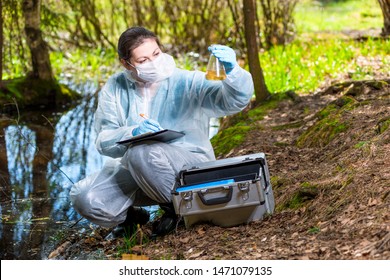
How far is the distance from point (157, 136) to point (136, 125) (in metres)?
0.22

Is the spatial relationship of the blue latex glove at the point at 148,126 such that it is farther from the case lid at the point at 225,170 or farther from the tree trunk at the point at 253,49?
the tree trunk at the point at 253,49

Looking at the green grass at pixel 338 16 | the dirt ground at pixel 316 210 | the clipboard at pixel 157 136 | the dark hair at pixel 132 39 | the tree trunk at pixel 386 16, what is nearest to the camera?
the dirt ground at pixel 316 210

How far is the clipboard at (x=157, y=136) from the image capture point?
4.26 m

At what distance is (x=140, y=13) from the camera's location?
543 inches

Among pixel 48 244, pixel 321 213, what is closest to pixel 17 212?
pixel 48 244

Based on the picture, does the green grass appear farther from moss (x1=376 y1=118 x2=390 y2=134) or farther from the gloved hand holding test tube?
the gloved hand holding test tube

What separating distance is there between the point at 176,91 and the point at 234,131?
89.2 inches

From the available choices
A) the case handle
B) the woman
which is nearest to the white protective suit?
the woman

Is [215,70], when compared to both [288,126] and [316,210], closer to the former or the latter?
[316,210]

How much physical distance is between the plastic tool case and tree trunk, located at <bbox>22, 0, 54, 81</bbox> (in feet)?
18.9

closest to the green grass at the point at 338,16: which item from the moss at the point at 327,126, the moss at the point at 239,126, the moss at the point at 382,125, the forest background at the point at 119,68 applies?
the forest background at the point at 119,68

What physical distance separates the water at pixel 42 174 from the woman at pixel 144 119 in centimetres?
51

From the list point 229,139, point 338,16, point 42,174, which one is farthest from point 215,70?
point 338,16

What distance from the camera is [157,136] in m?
4.36
